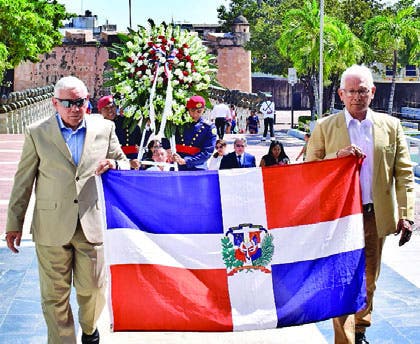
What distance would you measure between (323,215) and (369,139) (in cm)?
66

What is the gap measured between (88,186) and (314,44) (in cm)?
3200

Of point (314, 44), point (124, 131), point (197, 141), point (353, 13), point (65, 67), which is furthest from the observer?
point (65, 67)

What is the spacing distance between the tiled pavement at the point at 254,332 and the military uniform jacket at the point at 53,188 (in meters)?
1.34

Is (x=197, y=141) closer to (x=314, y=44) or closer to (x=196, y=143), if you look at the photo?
(x=196, y=143)

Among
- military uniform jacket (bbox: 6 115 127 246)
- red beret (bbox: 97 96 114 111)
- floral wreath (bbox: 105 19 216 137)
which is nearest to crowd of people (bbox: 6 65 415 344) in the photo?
military uniform jacket (bbox: 6 115 127 246)

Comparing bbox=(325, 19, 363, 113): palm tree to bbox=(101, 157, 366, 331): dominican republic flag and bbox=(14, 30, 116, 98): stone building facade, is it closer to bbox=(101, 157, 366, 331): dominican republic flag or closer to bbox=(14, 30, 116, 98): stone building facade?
bbox=(14, 30, 116, 98): stone building facade

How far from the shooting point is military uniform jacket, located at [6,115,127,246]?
5816 mm

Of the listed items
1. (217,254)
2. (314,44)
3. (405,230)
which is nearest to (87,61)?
(314,44)

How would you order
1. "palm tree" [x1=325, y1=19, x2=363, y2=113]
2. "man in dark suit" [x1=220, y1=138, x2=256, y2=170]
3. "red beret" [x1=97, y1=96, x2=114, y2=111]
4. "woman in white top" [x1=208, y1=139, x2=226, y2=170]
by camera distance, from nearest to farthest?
"red beret" [x1=97, y1=96, x2=114, y2=111]
"man in dark suit" [x1=220, y1=138, x2=256, y2=170]
"woman in white top" [x1=208, y1=139, x2=226, y2=170]
"palm tree" [x1=325, y1=19, x2=363, y2=113]

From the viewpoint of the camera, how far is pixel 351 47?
37.3 m

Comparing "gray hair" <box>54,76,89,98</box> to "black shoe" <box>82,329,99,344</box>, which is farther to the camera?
"black shoe" <box>82,329,99,344</box>

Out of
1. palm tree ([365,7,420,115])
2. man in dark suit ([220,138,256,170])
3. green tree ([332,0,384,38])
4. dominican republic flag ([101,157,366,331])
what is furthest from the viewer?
green tree ([332,0,384,38])

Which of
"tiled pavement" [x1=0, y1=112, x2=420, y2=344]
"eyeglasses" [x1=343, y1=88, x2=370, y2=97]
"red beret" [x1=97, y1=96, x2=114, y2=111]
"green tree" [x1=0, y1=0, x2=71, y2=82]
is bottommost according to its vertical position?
"tiled pavement" [x1=0, y1=112, x2=420, y2=344]

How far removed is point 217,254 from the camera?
18.4 ft
